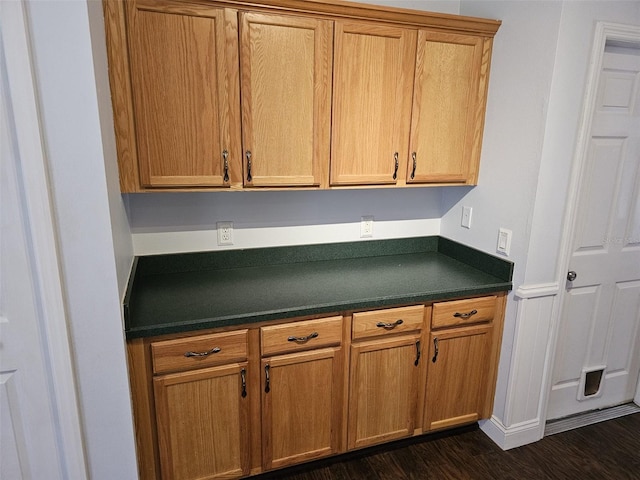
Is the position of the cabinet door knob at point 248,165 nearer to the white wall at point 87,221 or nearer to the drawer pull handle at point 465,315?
the white wall at point 87,221

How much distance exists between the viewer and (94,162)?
1.20 m

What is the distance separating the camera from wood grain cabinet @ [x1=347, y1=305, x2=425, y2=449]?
184 cm

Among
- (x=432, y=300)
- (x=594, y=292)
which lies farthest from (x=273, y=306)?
(x=594, y=292)

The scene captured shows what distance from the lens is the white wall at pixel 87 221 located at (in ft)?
3.67

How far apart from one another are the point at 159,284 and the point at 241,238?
453 millimetres

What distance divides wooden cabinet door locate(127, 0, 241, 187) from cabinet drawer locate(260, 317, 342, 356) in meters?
0.66

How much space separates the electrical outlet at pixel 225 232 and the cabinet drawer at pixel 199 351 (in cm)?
59

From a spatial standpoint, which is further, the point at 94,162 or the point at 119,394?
the point at 119,394

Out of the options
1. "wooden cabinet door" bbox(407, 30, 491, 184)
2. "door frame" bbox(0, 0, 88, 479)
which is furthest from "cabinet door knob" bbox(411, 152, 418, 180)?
"door frame" bbox(0, 0, 88, 479)

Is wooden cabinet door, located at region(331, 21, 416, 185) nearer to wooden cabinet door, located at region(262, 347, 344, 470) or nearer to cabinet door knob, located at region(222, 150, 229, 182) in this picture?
cabinet door knob, located at region(222, 150, 229, 182)

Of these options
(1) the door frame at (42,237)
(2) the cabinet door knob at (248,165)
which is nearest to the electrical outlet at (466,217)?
(2) the cabinet door knob at (248,165)

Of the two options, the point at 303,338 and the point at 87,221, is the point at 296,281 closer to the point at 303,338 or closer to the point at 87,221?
the point at 303,338

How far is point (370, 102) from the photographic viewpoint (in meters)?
1.88

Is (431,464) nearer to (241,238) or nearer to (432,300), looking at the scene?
(432,300)
